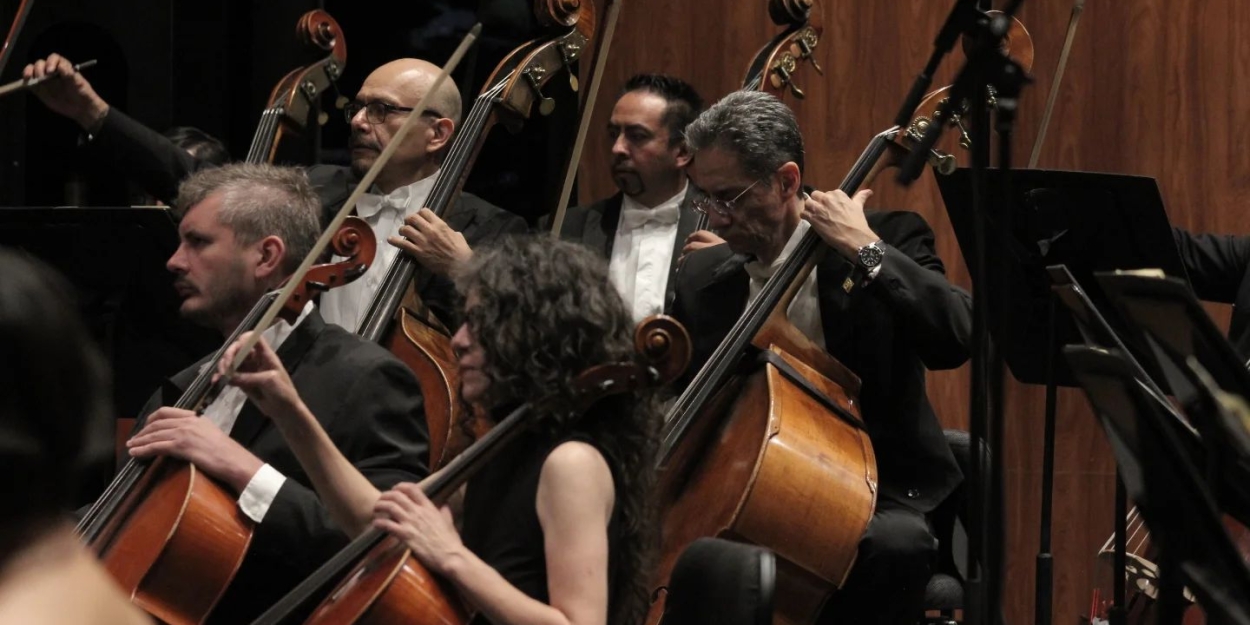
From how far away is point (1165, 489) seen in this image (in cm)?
167

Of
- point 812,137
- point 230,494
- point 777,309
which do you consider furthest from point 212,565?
point 812,137

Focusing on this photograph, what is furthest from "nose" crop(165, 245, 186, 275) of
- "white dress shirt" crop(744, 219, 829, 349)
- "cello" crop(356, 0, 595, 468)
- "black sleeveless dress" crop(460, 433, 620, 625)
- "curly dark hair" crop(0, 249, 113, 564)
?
"curly dark hair" crop(0, 249, 113, 564)

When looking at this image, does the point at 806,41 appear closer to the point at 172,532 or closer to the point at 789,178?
the point at 789,178

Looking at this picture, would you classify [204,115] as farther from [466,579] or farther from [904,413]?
[466,579]

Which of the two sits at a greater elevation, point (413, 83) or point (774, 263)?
point (413, 83)

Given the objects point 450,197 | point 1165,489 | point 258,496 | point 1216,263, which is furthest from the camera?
point 450,197

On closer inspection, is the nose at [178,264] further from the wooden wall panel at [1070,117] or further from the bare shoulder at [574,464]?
the wooden wall panel at [1070,117]

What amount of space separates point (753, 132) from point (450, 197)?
0.67 meters

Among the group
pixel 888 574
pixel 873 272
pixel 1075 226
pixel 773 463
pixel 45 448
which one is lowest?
pixel 888 574

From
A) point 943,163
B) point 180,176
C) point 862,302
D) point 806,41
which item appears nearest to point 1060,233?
point 943,163

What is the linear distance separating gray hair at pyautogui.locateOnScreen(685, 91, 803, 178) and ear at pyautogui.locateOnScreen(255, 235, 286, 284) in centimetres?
83

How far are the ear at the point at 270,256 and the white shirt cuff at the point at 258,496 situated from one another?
455 millimetres

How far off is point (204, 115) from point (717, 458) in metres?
2.97

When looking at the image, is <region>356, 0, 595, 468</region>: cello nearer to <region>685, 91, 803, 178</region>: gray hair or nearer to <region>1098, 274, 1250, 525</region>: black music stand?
<region>685, 91, 803, 178</region>: gray hair
